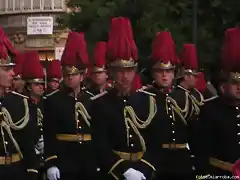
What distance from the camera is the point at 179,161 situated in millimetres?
9242

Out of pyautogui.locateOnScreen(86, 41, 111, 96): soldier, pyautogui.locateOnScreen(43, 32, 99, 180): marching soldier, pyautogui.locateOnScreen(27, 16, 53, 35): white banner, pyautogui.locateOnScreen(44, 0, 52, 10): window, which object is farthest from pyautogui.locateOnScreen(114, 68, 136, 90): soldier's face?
pyautogui.locateOnScreen(44, 0, 52, 10): window

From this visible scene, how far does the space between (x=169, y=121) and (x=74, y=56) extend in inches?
59.5

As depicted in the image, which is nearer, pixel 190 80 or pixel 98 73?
pixel 190 80

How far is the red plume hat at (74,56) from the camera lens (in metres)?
9.27

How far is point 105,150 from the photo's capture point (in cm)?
743

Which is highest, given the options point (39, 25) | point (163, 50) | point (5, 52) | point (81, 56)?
point (5, 52)

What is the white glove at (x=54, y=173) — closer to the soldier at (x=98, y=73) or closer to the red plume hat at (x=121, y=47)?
the red plume hat at (x=121, y=47)

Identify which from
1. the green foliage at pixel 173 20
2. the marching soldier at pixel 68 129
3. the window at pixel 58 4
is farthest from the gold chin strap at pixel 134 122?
the window at pixel 58 4

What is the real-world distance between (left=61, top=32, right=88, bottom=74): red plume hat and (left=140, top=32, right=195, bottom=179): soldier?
3.03 feet

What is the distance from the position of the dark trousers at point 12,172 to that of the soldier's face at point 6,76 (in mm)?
789

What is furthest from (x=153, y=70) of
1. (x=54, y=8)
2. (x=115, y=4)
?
(x=54, y=8)

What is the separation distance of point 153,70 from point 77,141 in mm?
1260

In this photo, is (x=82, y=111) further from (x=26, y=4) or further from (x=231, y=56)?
(x=26, y=4)

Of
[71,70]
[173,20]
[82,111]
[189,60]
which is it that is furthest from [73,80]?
[173,20]
